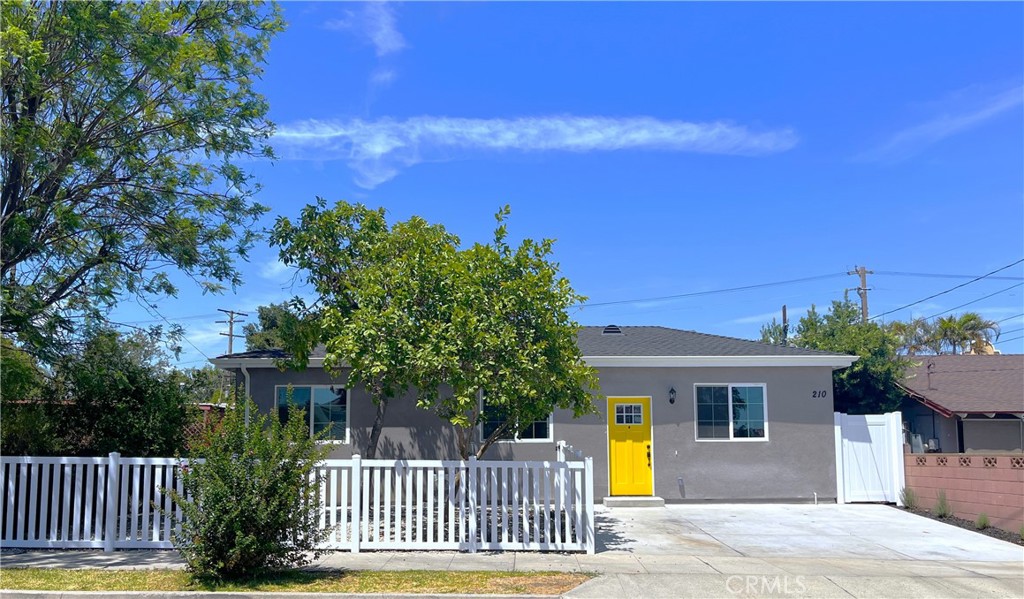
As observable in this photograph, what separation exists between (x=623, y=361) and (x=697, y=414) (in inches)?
74.6

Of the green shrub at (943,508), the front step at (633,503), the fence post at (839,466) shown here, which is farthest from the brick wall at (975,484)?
the front step at (633,503)

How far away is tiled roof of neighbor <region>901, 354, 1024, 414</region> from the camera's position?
21.4m

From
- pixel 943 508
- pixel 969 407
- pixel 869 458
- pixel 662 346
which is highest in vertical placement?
pixel 662 346

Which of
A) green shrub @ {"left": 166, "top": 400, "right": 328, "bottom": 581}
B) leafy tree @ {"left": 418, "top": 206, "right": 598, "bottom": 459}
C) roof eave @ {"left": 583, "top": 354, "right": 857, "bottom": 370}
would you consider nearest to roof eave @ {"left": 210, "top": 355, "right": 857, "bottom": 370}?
roof eave @ {"left": 583, "top": 354, "right": 857, "bottom": 370}

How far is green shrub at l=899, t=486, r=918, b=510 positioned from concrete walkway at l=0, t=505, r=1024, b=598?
1.54 metres

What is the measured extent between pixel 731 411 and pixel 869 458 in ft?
9.55

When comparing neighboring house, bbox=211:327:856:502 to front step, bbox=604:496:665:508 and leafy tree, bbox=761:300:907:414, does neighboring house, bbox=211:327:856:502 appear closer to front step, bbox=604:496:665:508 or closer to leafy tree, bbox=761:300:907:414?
front step, bbox=604:496:665:508

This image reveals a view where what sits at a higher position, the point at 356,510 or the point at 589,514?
the point at 356,510

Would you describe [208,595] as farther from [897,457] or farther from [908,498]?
[897,457]

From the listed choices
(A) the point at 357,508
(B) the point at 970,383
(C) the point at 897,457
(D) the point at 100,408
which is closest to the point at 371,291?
(A) the point at 357,508

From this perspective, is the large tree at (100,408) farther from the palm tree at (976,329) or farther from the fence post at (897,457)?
the palm tree at (976,329)

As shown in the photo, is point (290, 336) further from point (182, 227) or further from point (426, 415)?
point (426, 415)

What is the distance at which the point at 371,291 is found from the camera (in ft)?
35.7

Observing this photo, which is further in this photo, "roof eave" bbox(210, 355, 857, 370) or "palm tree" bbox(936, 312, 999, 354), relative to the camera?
"palm tree" bbox(936, 312, 999, 354)
